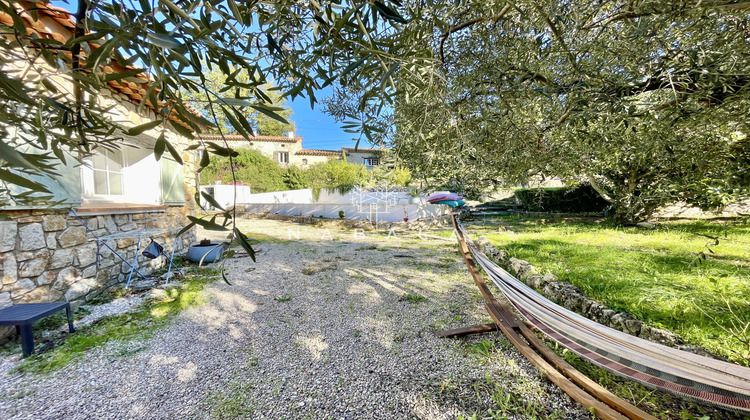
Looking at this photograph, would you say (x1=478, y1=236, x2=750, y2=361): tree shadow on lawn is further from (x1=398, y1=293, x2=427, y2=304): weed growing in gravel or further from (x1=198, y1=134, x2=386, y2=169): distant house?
(x1=198, y1=134, x2=386, y2=169): distant house

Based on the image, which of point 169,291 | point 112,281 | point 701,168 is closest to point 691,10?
point 701,168

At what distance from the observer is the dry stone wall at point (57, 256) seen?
268 centimetres

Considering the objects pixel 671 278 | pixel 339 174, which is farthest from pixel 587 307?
pixel 339 174

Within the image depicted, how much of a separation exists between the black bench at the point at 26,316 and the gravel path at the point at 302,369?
15 centimetres

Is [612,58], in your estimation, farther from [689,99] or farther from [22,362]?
[22,362]

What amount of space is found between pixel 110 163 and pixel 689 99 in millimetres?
6042

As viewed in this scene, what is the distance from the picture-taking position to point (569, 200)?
456 inches

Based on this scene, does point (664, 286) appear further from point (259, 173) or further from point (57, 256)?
point (259, 173)

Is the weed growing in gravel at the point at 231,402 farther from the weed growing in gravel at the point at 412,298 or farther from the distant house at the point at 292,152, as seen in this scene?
the distant house at the point at 292,152

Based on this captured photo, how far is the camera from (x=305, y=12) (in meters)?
1.25

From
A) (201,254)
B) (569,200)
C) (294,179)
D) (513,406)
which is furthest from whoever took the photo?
(294,179)

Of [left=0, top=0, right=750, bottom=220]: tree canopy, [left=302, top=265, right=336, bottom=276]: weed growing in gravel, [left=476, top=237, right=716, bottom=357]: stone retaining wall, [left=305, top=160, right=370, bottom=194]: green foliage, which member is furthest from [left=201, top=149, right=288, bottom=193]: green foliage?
[left=0, top=0, right=750, bottom=220]: tree canopy

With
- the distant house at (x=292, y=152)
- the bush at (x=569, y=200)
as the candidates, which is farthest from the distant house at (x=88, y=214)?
the distant house at (x=292, y=152)

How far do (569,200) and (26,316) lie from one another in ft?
46.4
